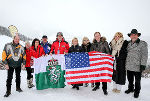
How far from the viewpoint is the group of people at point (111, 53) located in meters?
5.23

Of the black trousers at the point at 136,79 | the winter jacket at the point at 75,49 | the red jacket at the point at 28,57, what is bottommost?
the black trousers at the point at 136,79

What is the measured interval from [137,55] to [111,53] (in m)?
1.07

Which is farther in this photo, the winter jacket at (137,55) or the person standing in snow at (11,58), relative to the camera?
the person standing in snow at (11,58)

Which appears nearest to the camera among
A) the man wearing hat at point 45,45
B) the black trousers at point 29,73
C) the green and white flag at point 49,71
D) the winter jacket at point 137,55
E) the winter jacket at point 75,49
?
the winter jacket at point 137,55

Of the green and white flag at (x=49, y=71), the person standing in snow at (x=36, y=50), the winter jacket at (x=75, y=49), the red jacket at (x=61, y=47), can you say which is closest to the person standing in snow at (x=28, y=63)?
the person standing in snow at (x=36, y=50)

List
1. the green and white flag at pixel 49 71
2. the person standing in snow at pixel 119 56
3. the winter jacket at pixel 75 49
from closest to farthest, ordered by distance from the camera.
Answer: the person standing in snow at pixel 119 56, the green and white flag at pixel 49 71, the winter jacket at pixel 75 49

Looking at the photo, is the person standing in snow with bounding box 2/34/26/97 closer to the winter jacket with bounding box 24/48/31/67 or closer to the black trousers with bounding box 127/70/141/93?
the winter jacket with bounding box 24/48/31/67

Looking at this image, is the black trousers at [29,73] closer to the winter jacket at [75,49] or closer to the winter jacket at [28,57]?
the winter jacket at [28,57]

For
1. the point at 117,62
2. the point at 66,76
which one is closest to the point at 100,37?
the point at 117,62

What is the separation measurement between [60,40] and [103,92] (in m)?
2.95

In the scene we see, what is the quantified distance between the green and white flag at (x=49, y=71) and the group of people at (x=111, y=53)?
1.46 feet

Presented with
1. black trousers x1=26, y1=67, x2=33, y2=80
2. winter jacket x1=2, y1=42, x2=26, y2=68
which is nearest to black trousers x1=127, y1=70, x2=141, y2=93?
black trousers x1=26, y1=67, x2=33, y2=80

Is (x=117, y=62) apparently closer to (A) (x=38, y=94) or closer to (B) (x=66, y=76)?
(B) (x=66, y=76)

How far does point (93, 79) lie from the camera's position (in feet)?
18.6
